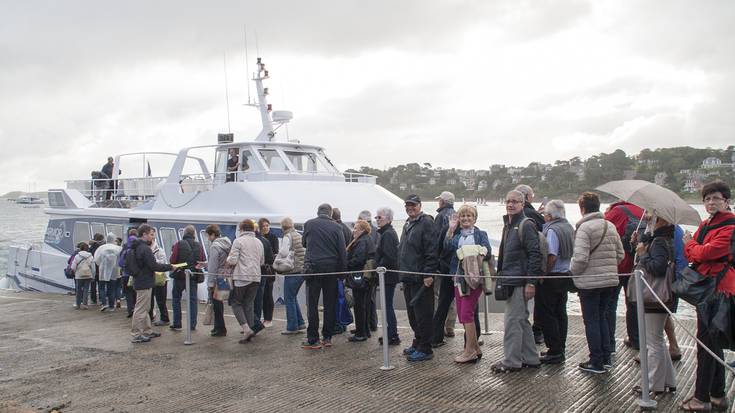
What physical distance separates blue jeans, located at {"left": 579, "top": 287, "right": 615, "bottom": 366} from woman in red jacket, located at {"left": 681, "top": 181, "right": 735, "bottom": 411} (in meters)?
1.15

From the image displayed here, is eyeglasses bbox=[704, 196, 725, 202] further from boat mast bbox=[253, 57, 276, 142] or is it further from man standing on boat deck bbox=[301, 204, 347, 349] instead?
boat mast bbox=[253, 57, 276, 142]

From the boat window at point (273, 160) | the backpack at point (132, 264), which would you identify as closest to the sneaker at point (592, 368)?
the backpack at point (132, 264)

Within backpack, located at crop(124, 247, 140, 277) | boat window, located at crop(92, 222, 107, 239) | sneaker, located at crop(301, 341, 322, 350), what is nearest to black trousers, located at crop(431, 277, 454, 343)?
sneaker, located at crop(301, 341, 322, 350)

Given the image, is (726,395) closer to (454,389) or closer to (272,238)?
(454,389)

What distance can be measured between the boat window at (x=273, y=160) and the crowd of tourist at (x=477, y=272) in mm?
4760

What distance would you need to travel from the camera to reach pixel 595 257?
19.1ft

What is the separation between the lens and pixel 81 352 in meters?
8.25

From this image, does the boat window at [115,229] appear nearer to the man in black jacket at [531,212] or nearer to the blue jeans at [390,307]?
the blue jeans at [390,307]

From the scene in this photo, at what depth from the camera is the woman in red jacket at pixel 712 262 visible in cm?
448

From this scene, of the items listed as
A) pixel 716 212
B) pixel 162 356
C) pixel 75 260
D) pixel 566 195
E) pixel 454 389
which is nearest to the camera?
pixel 716 212

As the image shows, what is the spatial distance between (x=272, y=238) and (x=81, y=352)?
10.7 ft

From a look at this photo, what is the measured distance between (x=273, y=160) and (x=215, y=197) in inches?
65.9

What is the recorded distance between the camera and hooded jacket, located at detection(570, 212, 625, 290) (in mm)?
5789

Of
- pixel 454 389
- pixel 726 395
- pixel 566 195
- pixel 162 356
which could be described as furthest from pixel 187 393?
pixel 566 195
